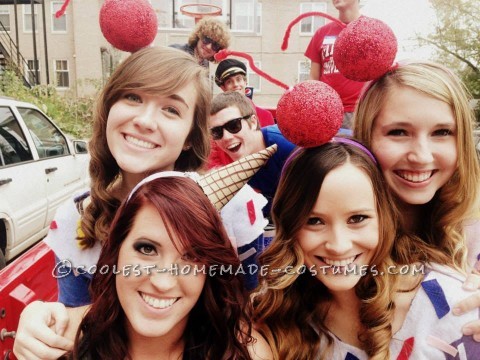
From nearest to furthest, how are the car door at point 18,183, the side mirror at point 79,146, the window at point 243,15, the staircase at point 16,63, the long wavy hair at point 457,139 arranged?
the long wavy hair at point 457,139, the car door at point 18,183, the side mirror at point 79,146, the staircase at point 16,63, the window at point 243,15

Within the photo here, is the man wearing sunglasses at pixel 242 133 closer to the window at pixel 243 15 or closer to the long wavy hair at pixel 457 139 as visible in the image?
the long wavy hair at pixel 457 139

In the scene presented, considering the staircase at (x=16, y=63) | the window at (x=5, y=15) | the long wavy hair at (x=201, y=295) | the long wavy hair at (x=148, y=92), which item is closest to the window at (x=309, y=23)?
the staircase at (x=16, y=63)

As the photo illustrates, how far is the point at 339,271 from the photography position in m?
1.57

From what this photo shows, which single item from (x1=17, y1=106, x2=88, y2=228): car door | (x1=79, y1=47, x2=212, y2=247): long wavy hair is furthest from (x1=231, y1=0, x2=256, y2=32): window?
(x1=79, y1=47, x2=212, y2=247): long wavy hair

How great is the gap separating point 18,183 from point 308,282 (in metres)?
3.57

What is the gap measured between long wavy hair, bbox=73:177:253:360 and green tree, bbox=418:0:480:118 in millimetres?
18956

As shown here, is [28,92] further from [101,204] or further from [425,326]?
[425,326]

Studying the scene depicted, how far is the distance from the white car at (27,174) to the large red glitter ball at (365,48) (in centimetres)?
355

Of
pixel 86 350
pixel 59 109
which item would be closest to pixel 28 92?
pixel 59 109

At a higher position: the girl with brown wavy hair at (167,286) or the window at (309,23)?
the window at (309,23)

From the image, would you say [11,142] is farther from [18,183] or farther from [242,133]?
[242,133]

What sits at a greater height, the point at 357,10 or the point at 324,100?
the point at 357,10

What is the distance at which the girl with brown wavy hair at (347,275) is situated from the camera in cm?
153

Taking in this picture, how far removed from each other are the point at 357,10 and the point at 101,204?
6.89 feet
